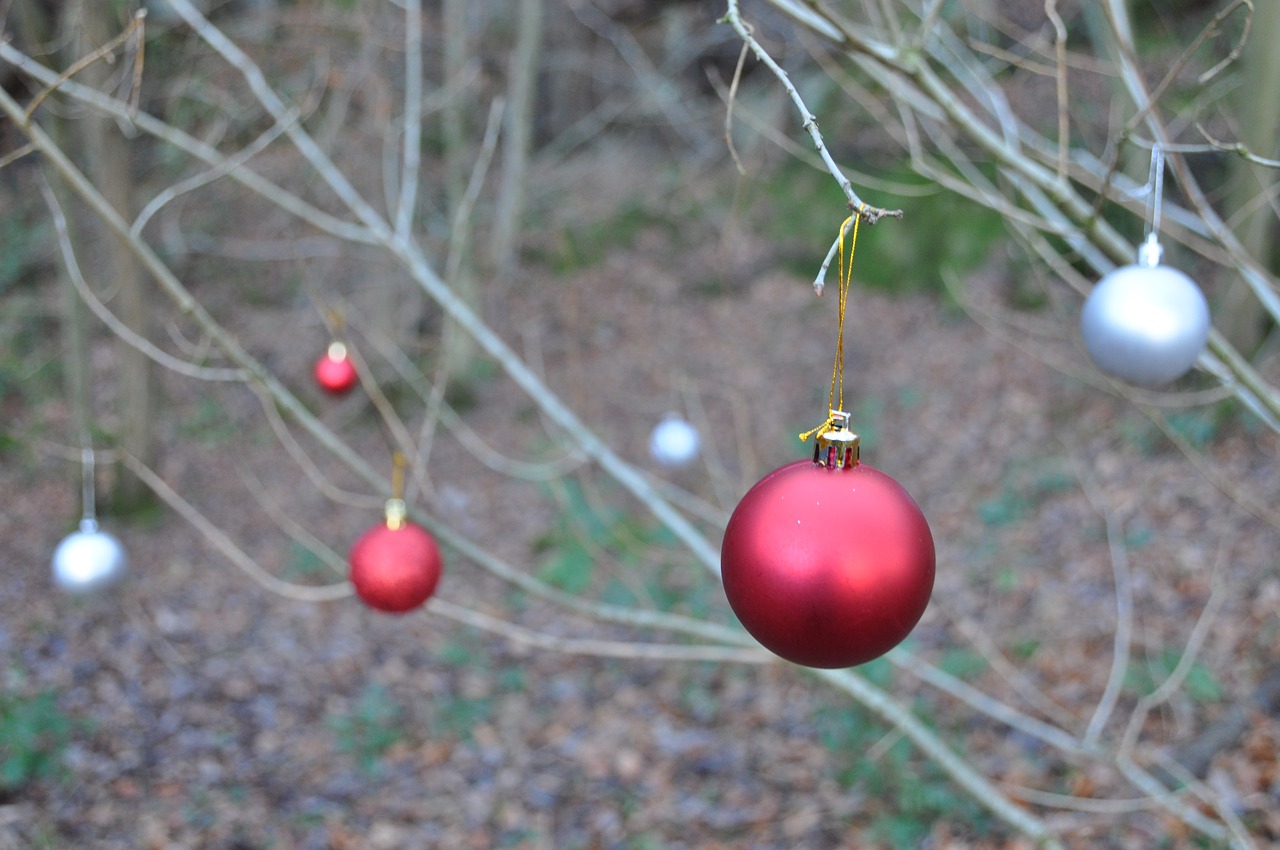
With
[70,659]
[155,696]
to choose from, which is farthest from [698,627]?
[70,659]

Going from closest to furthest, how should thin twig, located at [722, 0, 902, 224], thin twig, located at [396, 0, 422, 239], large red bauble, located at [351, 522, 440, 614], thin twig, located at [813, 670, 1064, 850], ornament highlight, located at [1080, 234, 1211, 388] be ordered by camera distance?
1. thin twig, located at [722, 0, 902, 224]
2. ornament highlight, located at [1080, 234, 1211, 388]
3. large red bauble, located at [351, 522, 440, 614]
4. thin twig, located at [813, 670, 1064, 850]
5. thin twig, located at [396, 0, 422, 239]

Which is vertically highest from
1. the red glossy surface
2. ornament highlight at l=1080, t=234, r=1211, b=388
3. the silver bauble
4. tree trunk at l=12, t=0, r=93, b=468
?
tree trunk at l=12, t=0, r=93, b=468

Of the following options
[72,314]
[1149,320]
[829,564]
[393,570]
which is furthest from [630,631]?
[829,564]

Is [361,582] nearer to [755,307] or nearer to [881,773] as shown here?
[881,773]

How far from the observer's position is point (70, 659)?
200 inches

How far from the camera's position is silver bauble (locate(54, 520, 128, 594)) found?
3223mm

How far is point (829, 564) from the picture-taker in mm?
1098

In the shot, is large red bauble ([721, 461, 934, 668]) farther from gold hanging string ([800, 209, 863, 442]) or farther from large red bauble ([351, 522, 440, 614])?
large red bauble ([351, 522, 440, 614])

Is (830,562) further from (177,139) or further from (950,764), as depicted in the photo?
(177,139)

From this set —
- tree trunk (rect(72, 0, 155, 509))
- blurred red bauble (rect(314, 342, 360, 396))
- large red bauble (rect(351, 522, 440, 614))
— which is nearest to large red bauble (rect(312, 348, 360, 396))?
blurred red bauble (rect(314, 342, 360, 396))

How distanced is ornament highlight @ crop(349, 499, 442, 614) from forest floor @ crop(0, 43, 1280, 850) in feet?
2.86

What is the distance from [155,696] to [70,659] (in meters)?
0.59

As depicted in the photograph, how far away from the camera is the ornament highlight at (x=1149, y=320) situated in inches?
67.8

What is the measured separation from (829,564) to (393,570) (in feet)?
3.97
